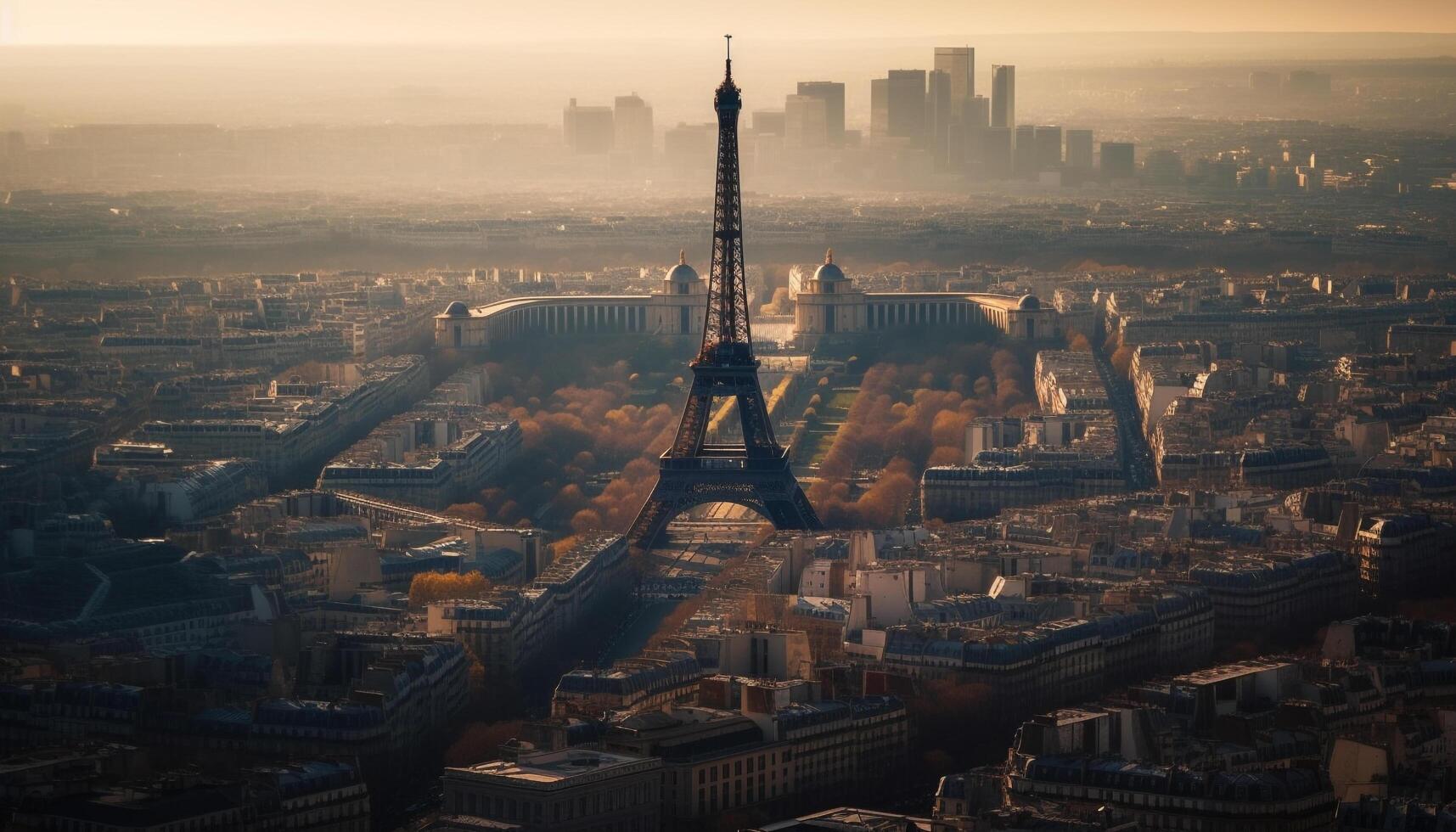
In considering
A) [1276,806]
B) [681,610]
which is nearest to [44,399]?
[681,610]

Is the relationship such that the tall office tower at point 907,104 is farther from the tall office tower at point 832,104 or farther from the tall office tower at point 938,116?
the tall office tower at point 832,104

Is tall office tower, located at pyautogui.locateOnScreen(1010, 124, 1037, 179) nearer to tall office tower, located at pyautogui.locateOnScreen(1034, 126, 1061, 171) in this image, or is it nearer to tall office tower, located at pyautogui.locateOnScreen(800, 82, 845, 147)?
tall office tower, located at pyautogui.locateOnScreen(1034, 126, 1061, 171)

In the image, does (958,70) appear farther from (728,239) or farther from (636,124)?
(728,239)

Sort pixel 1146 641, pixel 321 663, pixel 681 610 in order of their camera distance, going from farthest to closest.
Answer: pixel 681 610
pixel 1146 641
pixel 321 663

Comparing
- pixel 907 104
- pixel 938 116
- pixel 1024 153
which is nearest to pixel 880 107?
pixel 907 104

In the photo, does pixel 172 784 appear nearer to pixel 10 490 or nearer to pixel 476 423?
pixel 10 490

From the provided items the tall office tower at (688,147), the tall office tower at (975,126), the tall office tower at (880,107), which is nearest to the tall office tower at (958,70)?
the tall office tower at (975,126)
